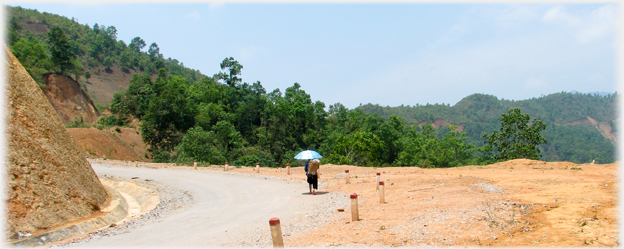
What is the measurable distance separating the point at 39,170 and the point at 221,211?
5.61 meters

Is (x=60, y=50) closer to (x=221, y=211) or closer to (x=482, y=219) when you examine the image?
(x=221, y=211)

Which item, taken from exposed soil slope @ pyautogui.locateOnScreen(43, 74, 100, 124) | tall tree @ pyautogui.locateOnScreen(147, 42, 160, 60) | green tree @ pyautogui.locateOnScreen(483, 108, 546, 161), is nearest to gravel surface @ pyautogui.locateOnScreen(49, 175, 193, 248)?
green tree @ pyautogui.locateOnScreen(483, 108, 546, 161)

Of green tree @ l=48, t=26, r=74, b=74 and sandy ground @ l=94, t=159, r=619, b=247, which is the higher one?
green tree @ l=48, t=26, r=74, b=74

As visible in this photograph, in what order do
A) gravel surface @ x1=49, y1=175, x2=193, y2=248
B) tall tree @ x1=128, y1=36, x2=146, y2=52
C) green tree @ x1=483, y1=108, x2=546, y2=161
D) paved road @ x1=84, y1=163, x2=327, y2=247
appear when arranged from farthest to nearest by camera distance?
1. tall tree @ x1=128, y1=36, x2=146, y2=52
2. green tree @ x1=483, y1=108, x2=546, y2=161
3. gravel surface @ x1=49, y1=175, x2=193, y2=248
4. paved road @ x1=84, y1=163, x2=327, y2=247

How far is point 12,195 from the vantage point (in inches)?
430

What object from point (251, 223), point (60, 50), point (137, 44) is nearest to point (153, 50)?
point (137, 44)

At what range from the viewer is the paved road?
10.2 m

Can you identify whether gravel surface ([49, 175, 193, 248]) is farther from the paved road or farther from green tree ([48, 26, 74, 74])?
green tree ([48, 26, 74, 74])

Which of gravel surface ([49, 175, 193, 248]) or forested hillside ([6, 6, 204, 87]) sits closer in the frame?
gravel surface ([49, 175, 193, 248])

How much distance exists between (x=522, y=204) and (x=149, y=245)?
9.93 metres

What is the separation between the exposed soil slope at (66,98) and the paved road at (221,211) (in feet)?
163

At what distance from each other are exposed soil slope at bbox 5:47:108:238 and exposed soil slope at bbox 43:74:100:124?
56.0m

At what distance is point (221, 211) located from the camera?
565 inches

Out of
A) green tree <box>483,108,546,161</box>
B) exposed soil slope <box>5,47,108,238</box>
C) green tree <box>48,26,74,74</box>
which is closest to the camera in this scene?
exposed soil slope <box>5,47,108,238</box>
